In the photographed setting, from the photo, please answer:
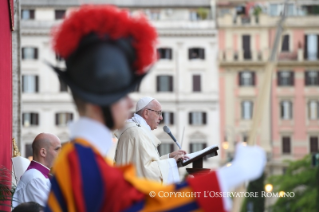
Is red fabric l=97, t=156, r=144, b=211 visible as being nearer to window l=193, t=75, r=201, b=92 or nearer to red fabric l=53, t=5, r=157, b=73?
red fabric l=53, t=5, r=157, b=73

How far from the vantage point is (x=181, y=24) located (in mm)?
54656

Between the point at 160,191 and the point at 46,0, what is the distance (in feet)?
176

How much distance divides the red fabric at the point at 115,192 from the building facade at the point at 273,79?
51874 mm

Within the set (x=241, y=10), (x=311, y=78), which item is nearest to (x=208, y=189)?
(x=311, y=78)

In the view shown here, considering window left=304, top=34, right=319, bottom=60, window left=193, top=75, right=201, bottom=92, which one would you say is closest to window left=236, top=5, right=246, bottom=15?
window left=304, top=34, right=319, bottom=60

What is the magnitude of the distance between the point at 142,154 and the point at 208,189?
14.6 ft

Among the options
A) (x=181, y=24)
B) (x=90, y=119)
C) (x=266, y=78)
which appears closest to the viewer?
(x=266, y=78)

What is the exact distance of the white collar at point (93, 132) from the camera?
117 inches

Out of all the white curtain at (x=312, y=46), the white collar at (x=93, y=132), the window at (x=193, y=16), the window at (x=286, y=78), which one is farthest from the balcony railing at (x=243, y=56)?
the white collar at (x=93, y=132)

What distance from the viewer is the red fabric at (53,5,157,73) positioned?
9.90 feet

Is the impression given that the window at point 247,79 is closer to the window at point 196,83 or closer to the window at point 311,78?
the window at point 196,83

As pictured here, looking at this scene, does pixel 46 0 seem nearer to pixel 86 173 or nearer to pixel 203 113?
pixel 203 113

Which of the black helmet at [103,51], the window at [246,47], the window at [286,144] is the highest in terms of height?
Answer: the window at [246,47]

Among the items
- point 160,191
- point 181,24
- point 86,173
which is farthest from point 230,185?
point 181,24
